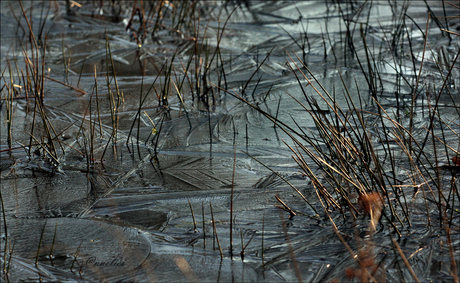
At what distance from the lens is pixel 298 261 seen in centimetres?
148

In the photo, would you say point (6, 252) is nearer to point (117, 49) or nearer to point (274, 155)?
point (274, 155)

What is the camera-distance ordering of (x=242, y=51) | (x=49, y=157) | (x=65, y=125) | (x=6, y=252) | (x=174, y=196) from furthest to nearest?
(x=242, y=51)
(x=65, y=125)
(x=49, y=157)
(x=174, y=196)
(x=6, y=252)

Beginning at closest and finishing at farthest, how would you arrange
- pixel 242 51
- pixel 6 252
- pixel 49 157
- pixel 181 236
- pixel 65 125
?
1. pixel 6 252
2. pixel 181 236
3. pixel 49 157
4. pixel 65 125
5. pixel 242 51

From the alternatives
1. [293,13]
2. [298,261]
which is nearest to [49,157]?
[298,261]

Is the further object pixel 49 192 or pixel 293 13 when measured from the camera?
pixel 293 13

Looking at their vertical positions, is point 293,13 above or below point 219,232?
above

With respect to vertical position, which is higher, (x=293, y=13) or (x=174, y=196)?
(x=293, y=13)

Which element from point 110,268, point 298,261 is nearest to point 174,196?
point 110,268

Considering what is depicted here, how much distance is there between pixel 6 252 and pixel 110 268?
0.31m

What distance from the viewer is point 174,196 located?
189cm

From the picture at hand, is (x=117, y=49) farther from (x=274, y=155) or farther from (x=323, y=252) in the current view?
(x=323, y=252)

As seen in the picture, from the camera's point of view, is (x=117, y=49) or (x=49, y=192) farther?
(x=117, y=49)

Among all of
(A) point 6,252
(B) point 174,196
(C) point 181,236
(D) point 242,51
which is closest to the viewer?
(A) point 6,252

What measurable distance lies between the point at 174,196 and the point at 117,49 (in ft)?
7.82
